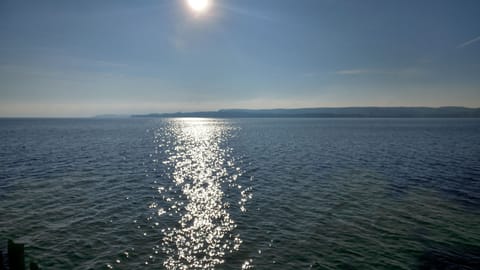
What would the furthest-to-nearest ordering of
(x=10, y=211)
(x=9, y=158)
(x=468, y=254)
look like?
1. (x=9, y=158)
2. (x=10, y=211)
3. (x=468, y=254)

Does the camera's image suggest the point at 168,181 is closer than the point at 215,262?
No

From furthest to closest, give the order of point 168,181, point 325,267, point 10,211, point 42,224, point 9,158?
point 9,158 < point 168,181 < point 10,211 < point 42,224 < point 325,267

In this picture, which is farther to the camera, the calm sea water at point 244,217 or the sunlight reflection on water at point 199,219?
the sunlight reflection on water at point 199,219

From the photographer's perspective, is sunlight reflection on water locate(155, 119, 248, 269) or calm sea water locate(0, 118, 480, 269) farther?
sunlight reflection on water locate(155, 119, 248, 269)

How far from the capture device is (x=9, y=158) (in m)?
54.8

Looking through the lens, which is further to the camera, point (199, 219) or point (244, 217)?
point (244, 217)

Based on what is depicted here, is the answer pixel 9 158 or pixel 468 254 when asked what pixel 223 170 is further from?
pixel 9 158

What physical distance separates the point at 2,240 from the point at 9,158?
4810 centimetres

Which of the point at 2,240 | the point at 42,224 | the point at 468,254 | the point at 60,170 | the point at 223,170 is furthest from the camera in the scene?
→ the point at 223,170

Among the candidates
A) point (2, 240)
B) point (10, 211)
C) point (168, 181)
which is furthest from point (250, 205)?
point (10, 211)

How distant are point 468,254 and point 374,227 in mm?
6245

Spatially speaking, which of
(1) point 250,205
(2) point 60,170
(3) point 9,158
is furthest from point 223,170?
(3) point 9,158

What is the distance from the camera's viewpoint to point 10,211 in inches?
983

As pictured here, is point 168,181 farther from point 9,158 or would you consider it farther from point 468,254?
point 9,158
